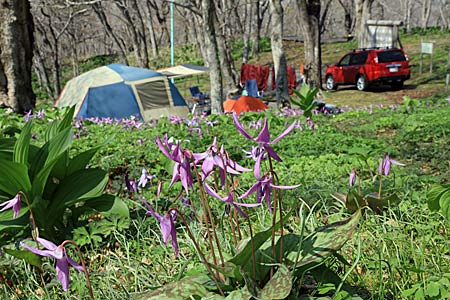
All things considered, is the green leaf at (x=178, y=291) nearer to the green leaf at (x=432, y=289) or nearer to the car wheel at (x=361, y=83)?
the green leaf at (x=432, y=289)

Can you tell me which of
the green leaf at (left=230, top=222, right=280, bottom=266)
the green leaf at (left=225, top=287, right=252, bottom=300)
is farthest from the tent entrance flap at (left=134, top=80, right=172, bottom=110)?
the green leaf at (left=225, top=287, right=252, bottom=300)

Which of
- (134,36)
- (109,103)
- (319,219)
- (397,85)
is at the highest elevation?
(134,36)

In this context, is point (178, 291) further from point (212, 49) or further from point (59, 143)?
point (212, 49)

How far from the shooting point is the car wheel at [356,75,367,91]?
66.0 feet

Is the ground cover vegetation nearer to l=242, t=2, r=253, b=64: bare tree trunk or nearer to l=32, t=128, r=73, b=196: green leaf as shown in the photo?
l=32, t=128, r=73, b=196: green leaf

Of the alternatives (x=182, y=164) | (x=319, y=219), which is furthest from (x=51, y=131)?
(x=182, y=164)

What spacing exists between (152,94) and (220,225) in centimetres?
1285

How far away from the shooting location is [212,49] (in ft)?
39.9

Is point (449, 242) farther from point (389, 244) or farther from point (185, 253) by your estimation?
point (185, 253)

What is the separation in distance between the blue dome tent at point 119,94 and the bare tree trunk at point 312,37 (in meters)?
6.18

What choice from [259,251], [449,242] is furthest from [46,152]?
[449,242]

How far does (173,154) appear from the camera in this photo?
1635mm

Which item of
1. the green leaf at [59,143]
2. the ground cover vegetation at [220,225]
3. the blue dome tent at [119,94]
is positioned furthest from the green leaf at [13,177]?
the blue dome tent at [119,94]

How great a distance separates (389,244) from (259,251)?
1094 millimetres
